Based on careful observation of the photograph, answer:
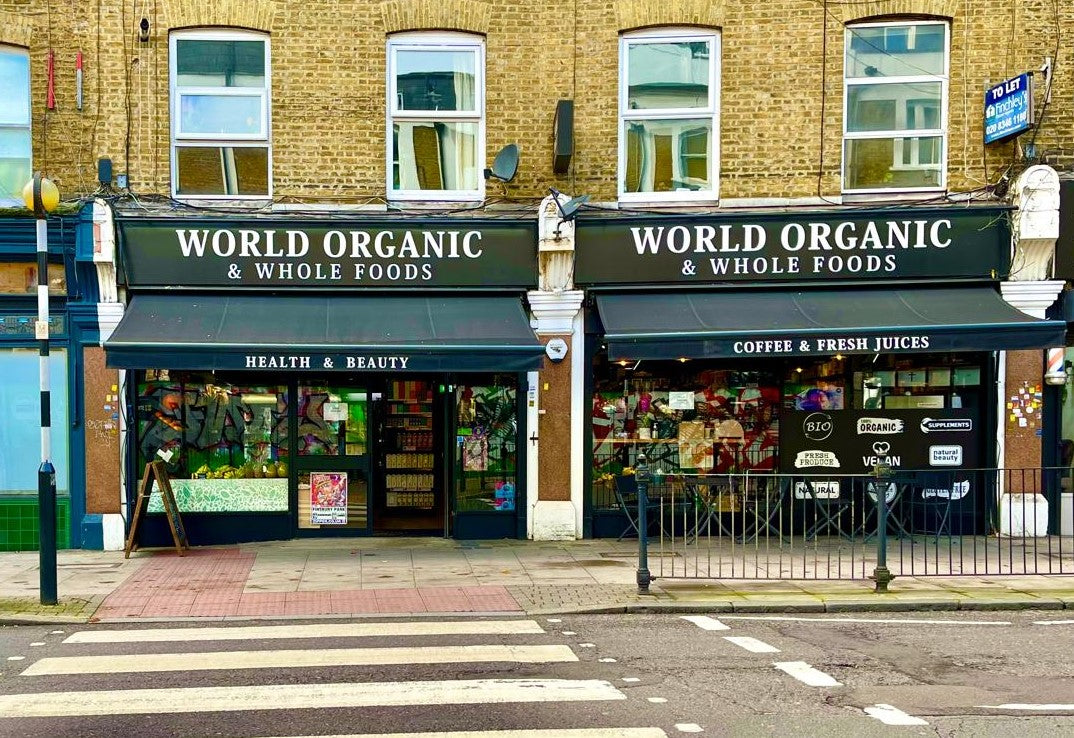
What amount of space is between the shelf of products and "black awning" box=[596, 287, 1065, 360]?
282 cm

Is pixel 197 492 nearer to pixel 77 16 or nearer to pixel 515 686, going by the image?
pixel 77 16

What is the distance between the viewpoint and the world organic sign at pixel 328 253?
1322cm

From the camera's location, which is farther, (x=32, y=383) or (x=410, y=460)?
(x=410, y=460)

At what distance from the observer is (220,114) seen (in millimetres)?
13516

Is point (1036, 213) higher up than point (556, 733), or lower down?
higher up

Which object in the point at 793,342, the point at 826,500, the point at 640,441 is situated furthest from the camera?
the point at 640,441

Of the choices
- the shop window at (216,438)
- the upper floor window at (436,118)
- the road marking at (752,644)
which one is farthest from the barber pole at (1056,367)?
the shop window at (216,438)

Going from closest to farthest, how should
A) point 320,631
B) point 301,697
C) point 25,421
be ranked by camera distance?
1. point 301,697
2. point 320,631
3. point 25,421

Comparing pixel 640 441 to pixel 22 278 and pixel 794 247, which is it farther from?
pixel 22 278

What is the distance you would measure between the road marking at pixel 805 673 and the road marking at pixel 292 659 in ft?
5.07

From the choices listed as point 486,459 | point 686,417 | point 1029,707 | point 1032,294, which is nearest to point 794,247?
point 686,417

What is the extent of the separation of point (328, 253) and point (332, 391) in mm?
1845

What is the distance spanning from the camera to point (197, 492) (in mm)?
13508

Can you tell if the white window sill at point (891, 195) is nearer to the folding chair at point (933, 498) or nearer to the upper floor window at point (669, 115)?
the upper floor window at point (669, 115)
